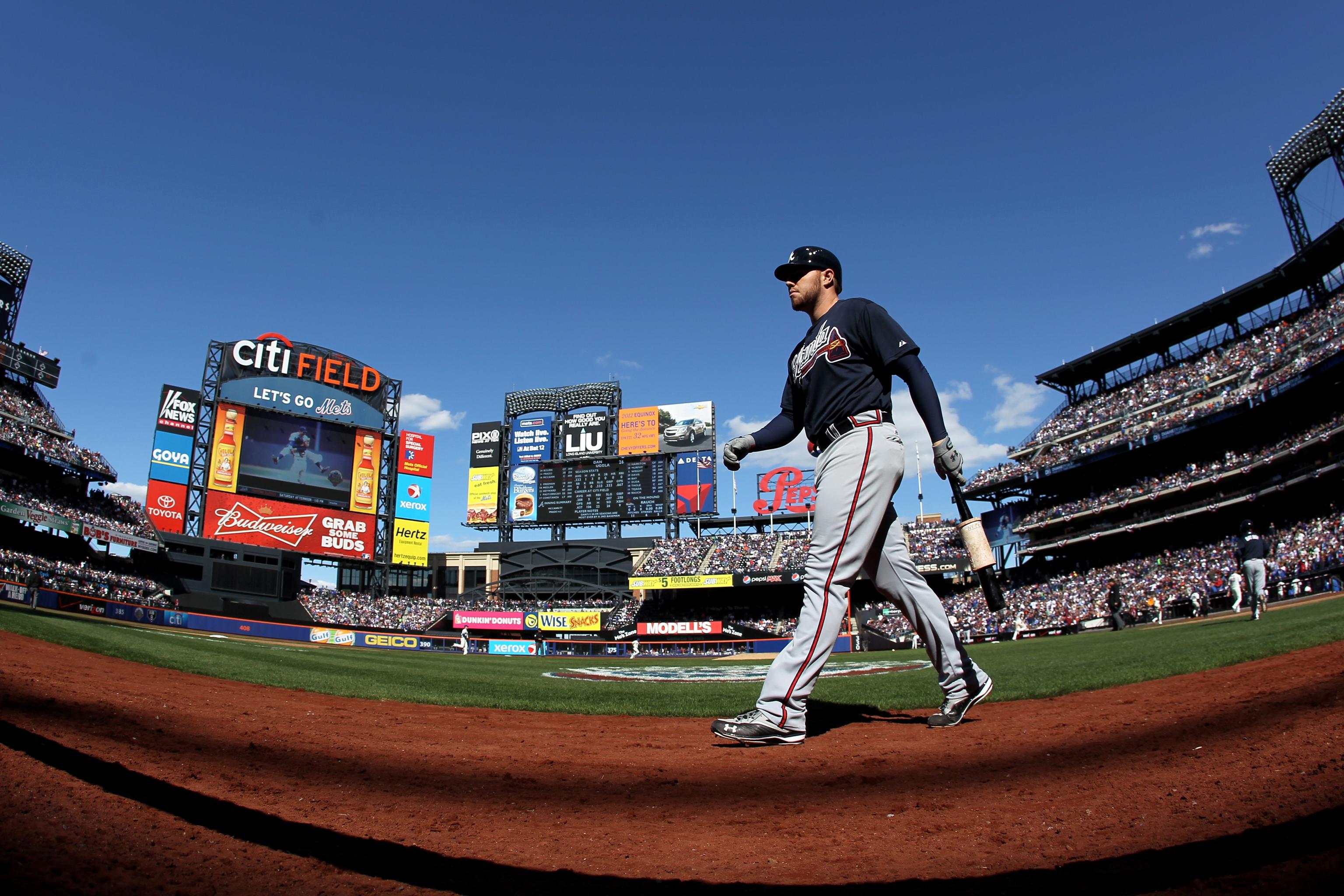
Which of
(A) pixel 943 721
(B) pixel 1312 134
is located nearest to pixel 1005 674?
(A) pixel 943 721

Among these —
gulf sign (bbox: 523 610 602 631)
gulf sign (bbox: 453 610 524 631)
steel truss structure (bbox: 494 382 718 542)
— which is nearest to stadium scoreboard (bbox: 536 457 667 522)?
steel truss structure (bbox: 494 382 718 542)

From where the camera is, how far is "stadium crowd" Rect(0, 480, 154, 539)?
32469mm

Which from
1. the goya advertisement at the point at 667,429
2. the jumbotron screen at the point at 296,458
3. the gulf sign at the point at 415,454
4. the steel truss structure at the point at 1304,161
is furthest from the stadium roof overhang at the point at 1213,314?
the jumbotron screen at the point at 296,458

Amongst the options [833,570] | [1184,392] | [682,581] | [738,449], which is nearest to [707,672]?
[738,449]

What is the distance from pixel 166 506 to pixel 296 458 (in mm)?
6952

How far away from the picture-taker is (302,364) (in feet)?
145

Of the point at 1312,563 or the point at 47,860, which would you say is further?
the point at 1312,563

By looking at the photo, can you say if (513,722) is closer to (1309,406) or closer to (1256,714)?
(1256,714)

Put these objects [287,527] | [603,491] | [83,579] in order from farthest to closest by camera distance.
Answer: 1. [603,491]
2. [287,527]
3. [83,579]

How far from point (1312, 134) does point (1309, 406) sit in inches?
571

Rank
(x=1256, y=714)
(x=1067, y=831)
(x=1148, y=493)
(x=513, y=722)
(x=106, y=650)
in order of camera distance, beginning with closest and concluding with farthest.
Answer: (x=1067, y=831), (x=1256, y=714), (x=513, y=722), (x=106, y=650), (x=1148, y=493)

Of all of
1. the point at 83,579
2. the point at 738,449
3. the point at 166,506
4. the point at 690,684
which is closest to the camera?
the point at 738,449

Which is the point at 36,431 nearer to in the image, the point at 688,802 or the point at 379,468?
the point at 379,468

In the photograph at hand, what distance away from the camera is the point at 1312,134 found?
33.7 metres
